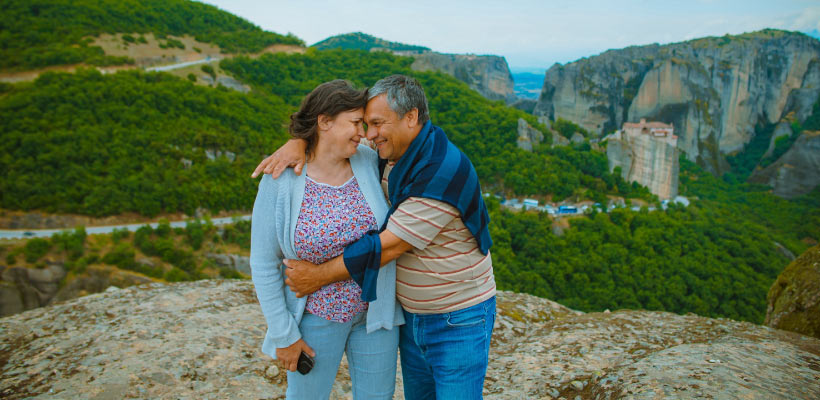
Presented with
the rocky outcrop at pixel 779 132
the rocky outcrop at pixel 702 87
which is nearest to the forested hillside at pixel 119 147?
the rocky outcrop at pixel 702 87

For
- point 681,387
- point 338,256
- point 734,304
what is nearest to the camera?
point 338,256

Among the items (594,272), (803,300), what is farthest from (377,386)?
(594,272)

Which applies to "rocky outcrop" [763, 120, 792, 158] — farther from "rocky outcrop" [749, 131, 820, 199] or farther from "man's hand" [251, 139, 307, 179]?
"man's hand" [251, 139, 307, 179]

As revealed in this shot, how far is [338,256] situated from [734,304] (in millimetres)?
24174

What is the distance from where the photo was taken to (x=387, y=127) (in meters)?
1.92

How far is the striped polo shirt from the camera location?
6.07 feet

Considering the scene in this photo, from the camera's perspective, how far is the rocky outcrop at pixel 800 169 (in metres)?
40.2

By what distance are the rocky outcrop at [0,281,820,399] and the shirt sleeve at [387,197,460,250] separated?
1.74m

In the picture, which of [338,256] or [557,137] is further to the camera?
[557,137]

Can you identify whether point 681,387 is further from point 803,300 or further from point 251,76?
point 251,76

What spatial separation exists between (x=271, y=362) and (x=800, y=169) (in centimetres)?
5594

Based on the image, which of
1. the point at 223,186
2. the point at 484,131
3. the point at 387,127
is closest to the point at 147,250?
the point at 223,186

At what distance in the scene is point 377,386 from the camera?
2.03 m

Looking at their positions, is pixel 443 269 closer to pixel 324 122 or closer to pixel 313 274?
pixel 313 274
